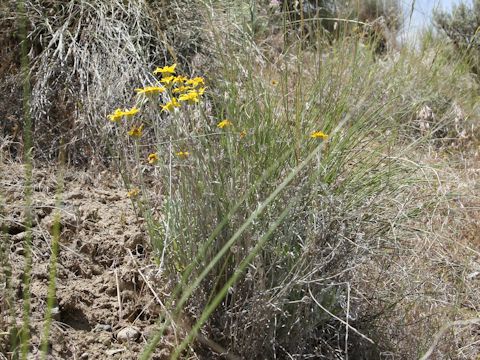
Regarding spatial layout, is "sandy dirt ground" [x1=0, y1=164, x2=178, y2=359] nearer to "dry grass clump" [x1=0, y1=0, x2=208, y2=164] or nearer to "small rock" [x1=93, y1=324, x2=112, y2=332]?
"small rock" [x1=93, y1=324, x2=112, y2=332]

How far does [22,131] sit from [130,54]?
724 millimetres

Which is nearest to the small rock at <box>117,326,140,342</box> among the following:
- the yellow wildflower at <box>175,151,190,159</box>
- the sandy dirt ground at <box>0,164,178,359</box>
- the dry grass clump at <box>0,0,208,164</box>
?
the sandy dirt ground at <box>0,164,178,359</box>

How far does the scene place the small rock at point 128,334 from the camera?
6.56 ft

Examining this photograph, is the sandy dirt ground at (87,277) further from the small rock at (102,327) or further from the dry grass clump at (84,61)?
the dry grass clump at (84,61)

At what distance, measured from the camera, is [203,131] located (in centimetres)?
220

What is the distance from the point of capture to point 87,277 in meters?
2.21

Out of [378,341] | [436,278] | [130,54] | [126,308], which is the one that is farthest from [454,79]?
[126,308]

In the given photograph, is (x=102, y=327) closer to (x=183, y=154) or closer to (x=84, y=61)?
(x=183, y=154)

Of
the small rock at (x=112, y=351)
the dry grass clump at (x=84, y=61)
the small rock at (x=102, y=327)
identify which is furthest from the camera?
the dry grass clump at (x=84, y=61)

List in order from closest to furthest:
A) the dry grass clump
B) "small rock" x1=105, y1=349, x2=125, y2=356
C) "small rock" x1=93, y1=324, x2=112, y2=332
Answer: "small rock" x1=105, y1=349, x2=125, y2=356 < "small rock" x1=93, y1=324, x2=112, y2=332 < the dry grass clump

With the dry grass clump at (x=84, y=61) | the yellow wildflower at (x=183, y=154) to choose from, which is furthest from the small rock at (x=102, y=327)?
the dry grass clump at (x=84, y=61)

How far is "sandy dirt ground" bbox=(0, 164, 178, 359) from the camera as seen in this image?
193 centimetres

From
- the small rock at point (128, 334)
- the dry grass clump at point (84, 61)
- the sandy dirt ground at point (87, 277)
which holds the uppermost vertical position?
the dry grass clump at point (84, 61)

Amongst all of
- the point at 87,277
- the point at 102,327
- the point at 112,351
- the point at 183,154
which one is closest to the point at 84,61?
the point at 87,277
